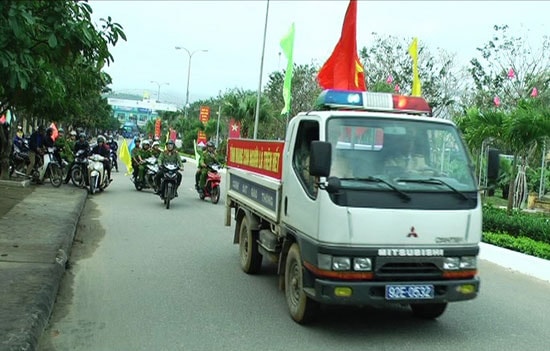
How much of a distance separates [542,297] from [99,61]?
5.87m

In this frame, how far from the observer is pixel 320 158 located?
4898mm

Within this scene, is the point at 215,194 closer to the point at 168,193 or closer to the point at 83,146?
the point at 168,193

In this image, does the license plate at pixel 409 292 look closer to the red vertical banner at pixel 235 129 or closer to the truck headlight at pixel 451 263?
the truck headlight at pixel 451 263

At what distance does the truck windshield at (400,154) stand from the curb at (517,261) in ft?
12.9

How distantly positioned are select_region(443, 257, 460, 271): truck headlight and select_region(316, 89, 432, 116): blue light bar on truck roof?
159 cm

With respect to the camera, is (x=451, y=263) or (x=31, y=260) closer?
(x=451, y=263)

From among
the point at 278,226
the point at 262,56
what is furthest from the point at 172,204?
the point at 262,56

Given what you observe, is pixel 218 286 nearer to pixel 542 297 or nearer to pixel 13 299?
pixel 13 299

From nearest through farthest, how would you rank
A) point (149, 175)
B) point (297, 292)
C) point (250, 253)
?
point (297, 292)
point (250, 253)
point (149, 175)

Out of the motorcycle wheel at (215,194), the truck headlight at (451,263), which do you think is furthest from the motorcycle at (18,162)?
the truck headlight at (451,263)

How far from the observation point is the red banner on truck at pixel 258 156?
6.50 m

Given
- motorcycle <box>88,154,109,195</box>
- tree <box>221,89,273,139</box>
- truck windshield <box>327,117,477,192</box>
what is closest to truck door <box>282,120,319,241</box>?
truck windshield <box>327,117,477,192</box>

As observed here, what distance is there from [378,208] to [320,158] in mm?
648

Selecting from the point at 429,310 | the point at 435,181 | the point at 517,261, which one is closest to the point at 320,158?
the point at 435,181
